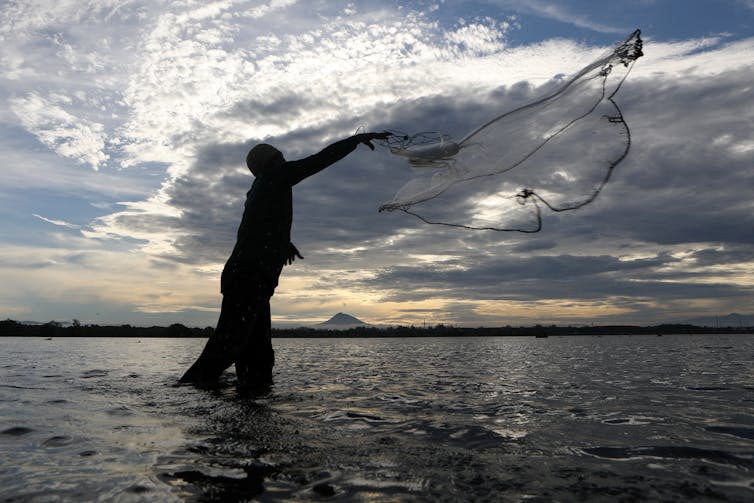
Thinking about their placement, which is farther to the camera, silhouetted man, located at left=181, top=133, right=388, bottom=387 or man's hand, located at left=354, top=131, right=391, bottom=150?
silhouetted man, located at left=181, top=133, right=388, bottom=387

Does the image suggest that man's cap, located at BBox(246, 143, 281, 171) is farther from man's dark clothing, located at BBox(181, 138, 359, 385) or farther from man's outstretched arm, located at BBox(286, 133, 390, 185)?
man's outstretched arm, located at BBox(286, 133, 390, 185)

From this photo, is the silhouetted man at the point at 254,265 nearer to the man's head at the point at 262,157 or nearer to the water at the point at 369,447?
the man's head at the point at 262,157

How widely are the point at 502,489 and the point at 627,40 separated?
587cm

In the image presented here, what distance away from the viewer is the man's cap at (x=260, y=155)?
9.62m

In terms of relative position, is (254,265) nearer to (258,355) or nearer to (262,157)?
(258,355)

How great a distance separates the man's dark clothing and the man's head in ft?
1.14

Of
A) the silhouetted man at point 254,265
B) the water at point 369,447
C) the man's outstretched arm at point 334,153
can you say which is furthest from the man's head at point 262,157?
the water at point 369,447

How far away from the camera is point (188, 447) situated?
4.72 m

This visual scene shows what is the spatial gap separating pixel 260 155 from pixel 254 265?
7.29 feet

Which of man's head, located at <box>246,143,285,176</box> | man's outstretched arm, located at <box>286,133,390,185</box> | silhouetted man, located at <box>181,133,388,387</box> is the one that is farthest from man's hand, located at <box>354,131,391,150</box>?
man's head, located at <box>246,143,285,176</box>

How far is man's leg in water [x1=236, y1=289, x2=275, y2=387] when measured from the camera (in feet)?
31.0

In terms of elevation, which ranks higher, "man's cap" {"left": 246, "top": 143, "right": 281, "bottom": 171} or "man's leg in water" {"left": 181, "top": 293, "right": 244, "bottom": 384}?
"man's cap" {"left": 246, "top": 143, "right": 281, "bottom": 171}

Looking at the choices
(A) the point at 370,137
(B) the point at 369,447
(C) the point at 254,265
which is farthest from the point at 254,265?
(B) the point at 369,447

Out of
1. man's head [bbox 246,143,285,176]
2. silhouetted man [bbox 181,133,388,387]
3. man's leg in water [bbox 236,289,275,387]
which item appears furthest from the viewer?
man's head [bbox 246,143,285,176]
